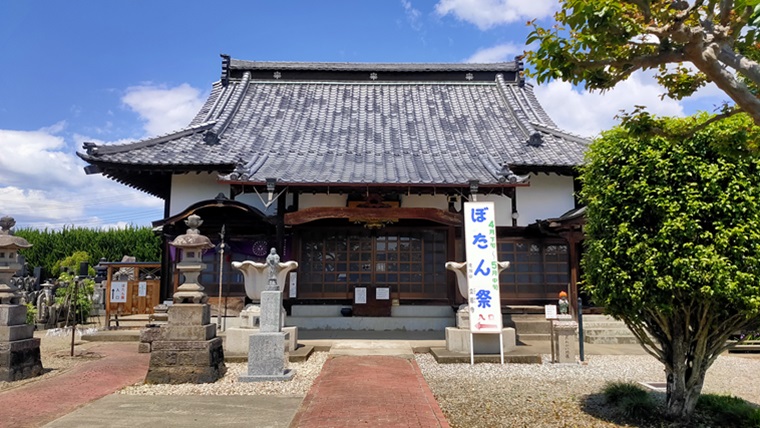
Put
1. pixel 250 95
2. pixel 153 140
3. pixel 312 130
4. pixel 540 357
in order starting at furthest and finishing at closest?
pixel 250 95, pixel 312 130, pixel 153 140, pixel 540 357

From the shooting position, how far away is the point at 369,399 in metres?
6.48

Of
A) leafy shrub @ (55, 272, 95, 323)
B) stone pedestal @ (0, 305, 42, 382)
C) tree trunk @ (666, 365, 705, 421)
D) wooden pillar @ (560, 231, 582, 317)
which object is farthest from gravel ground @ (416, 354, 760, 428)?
leafy shrub @ (55, 272, 95, 323)

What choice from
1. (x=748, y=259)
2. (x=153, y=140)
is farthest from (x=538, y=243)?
(x=153, y=140)

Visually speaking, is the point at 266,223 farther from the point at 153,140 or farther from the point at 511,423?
the point at 511,423

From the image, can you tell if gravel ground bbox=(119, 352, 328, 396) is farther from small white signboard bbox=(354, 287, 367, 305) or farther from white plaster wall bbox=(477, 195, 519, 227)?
white plaster wall bbox=(477, 195, 519, 227)

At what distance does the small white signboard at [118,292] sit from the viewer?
13.4 metres

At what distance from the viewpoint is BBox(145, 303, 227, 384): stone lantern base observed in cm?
770

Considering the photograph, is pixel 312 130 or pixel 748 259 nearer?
pixel 748 259

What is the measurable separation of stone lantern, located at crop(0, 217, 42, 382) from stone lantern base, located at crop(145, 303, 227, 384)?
2.45 metres

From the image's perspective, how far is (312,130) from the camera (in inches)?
632

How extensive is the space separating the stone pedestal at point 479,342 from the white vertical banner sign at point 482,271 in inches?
15.6

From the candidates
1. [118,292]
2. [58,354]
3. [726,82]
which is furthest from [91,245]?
[726,82]

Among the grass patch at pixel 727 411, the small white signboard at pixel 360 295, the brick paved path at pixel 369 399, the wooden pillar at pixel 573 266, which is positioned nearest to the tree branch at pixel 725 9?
the grass patch at pixel 727 411

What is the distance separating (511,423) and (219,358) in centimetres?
519
